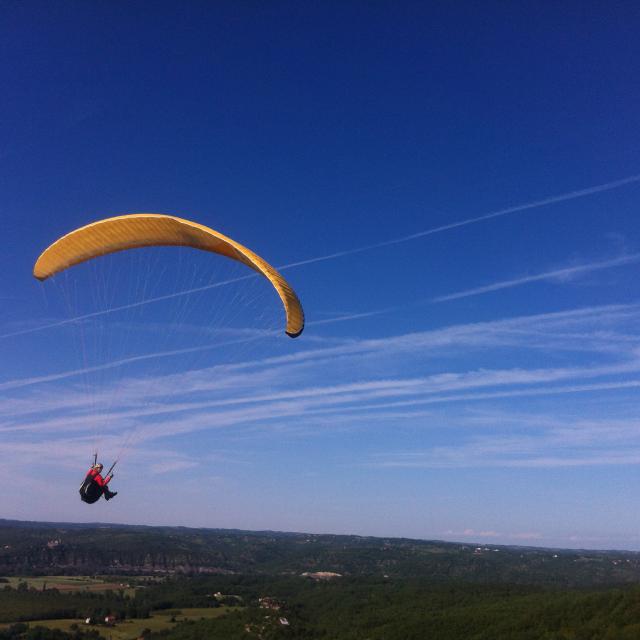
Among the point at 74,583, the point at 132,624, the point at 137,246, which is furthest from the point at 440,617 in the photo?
the point at 74,583

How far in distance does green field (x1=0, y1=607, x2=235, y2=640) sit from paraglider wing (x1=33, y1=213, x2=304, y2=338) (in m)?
84.6

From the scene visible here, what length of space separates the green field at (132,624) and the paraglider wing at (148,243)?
278ft

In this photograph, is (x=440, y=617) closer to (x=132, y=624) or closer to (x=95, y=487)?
(x=132, y=624)

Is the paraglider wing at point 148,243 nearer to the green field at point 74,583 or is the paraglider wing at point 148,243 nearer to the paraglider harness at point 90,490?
the paraglider harness at point 90,490

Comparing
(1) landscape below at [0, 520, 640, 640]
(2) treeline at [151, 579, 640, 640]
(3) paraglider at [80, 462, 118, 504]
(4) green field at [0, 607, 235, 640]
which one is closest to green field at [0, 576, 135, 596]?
(1) landscape below at [0, 520, 640, 640]

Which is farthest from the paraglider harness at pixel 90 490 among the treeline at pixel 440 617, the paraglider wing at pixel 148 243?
the treeline at pixel 440 617

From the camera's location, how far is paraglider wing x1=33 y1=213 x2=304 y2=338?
15844 mm

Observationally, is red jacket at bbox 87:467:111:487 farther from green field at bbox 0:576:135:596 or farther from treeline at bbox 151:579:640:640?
green field at bbox 0:576:135:596

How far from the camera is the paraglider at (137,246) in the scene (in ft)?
52.1

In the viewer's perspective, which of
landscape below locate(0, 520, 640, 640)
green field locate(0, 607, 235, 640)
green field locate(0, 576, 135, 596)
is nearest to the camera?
landscape below locate(0, 520, 640, 640)

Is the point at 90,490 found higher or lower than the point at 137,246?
lower

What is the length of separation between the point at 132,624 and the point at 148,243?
101 m

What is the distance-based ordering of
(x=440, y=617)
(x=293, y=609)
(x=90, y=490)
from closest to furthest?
(x=90, y=490)
(x=440, y=617)
(x=293, y=609)

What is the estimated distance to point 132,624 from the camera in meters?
98.0
